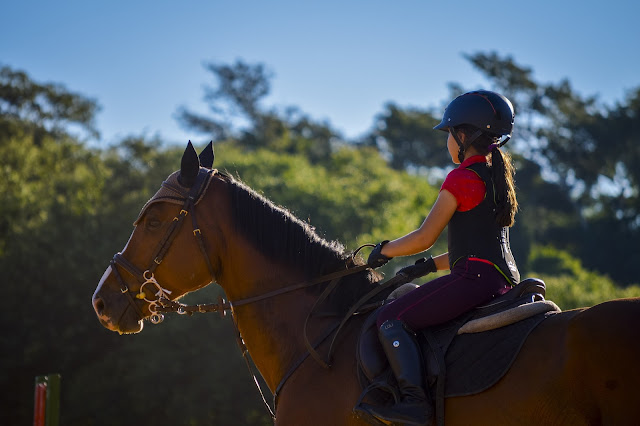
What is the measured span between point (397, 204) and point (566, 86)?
91.6 ft

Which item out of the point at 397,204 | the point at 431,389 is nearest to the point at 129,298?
the point at 431,389

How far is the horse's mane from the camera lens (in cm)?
451

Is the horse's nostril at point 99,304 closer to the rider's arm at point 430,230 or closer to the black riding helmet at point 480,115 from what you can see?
the rider's arm at point 430,230

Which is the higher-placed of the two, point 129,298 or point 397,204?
point 397,204

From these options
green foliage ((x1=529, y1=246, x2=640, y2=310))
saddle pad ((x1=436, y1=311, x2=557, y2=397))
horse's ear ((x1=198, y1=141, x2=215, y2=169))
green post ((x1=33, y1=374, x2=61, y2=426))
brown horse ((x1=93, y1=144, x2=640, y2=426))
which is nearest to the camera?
saddle pad ((x1=436, y1=311, x2=557, y2=397))

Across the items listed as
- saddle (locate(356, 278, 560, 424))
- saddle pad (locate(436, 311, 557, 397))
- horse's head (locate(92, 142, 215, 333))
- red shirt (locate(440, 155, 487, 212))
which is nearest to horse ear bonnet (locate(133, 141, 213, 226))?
horse's head (locate(92, 142, 215, 333))

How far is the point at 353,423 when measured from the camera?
3.84m

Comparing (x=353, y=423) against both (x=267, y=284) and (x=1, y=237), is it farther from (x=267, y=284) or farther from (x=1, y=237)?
(x=1, y=237)

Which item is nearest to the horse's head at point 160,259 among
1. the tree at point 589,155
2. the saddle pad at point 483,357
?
the saddle pad at point 483,357

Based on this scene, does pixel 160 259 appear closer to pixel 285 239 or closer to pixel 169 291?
pixel 169 291

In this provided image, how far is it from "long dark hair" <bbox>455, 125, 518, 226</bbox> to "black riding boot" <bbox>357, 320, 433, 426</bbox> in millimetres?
911

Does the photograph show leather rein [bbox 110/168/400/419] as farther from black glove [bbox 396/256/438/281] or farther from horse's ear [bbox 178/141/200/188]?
black glove [bbox 396/256/438/281]

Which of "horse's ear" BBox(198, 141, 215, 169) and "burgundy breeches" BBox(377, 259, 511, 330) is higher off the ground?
"horse's ear" BBox(198, 141, 215, 169)

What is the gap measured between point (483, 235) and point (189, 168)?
207cm
